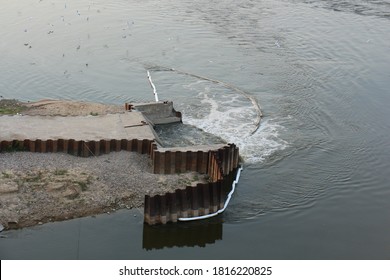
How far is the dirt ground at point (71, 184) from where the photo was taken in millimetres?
23703

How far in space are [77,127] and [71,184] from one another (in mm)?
4976

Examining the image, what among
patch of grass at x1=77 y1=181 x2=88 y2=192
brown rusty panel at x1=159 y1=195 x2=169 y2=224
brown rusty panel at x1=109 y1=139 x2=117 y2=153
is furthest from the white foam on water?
patch of grass at x1=77 y1=181 x2=88 y2=192

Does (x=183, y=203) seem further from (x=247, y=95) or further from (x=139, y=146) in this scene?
(x=247, y=95)

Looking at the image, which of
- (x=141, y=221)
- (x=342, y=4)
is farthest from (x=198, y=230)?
(x=342, y=4)

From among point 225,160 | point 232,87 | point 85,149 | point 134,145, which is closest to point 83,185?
point 85,149

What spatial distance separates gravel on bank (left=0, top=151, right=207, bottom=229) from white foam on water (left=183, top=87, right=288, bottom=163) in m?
5.57

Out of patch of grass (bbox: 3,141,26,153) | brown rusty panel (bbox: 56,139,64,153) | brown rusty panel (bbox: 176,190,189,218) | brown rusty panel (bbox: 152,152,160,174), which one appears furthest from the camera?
brown rusty panel (bbox: 56,139,64,153)

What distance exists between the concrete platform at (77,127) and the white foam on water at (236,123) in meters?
4.94

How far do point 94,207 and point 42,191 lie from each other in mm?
2288

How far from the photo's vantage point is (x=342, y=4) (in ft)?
206

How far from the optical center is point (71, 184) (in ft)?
82.2

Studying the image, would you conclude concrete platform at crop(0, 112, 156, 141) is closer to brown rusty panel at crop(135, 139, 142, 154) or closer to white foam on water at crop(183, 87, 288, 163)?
brown rusty panel at crop(135, 139, 142, 154)

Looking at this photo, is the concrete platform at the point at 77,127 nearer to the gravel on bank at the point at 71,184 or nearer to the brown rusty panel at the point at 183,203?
the gravel on bank at the point at 71,184

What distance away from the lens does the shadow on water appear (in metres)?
23.6
